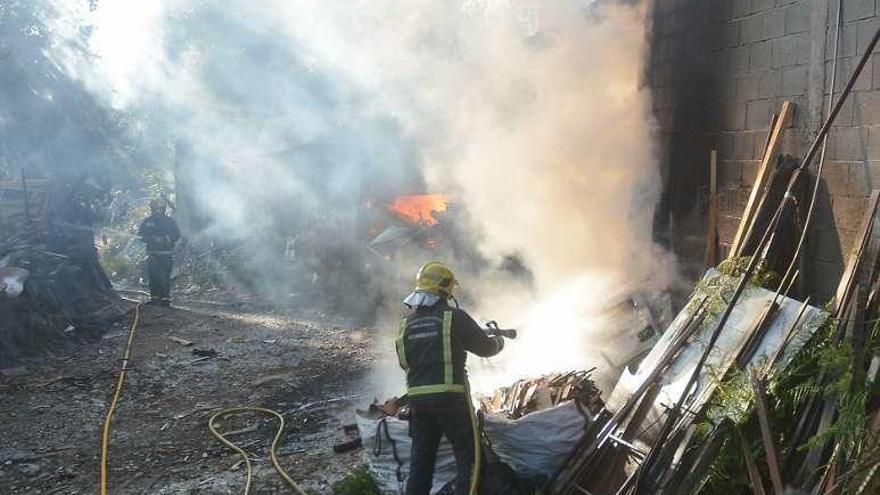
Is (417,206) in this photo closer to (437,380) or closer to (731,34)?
(731,34)

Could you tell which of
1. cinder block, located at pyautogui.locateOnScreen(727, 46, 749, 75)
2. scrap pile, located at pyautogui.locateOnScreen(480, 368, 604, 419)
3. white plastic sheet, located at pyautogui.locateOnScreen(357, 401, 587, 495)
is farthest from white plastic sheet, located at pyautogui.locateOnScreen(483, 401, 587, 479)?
cinder block, located at pyautogui.locateOnScreen(727, 46, 749, 75)

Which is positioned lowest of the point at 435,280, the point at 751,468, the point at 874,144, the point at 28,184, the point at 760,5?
the point at 751,468

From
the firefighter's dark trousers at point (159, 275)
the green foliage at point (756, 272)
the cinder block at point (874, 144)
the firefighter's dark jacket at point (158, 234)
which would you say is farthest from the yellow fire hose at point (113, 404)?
the cinder block at point (874, 144)

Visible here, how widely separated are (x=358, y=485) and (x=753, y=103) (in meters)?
4.10

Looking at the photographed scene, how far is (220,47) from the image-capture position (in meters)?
24.1

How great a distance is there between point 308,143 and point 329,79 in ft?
14.4

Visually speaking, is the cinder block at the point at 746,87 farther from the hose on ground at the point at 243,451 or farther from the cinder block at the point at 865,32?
the hose on ground at the point at 243,451

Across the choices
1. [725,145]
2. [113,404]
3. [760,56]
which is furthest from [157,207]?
[760,56]

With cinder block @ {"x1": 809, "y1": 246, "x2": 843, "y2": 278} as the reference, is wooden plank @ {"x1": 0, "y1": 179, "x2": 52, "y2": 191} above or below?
above

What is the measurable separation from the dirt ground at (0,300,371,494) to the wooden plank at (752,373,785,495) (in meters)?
3.07

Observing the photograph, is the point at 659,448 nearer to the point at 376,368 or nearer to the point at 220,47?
the point at 376,368

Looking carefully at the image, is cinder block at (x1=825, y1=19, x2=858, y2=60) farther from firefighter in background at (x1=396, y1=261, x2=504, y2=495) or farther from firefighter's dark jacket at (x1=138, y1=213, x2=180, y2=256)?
firefighter's dark jacket at (x1=138, y1=213, x2=180, y2=256)

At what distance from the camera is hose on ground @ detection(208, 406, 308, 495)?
4.84m

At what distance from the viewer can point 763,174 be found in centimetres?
475
